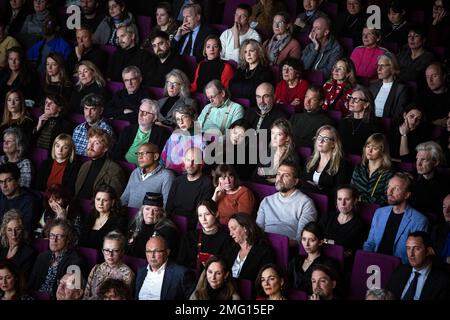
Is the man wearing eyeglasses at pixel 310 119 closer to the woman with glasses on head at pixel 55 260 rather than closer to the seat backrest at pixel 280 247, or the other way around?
the seat backrest at pixel 280 247

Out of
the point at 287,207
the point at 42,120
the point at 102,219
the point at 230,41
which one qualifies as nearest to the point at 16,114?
the point at 42,120

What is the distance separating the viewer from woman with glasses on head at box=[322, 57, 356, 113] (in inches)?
291

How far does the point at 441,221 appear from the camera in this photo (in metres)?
6.51

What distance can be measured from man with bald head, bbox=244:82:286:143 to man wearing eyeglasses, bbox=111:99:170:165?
54cm

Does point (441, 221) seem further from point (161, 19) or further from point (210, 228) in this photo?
point (161, 19)

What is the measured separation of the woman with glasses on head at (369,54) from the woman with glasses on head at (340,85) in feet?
0.99

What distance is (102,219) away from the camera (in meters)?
6.86

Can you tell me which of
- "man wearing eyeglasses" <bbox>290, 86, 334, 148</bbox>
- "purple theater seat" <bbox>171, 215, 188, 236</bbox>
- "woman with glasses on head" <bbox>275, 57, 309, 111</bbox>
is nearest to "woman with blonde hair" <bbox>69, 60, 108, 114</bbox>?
"woman with glasses on head" <bbox>275, 57, 309, 111</bbox>

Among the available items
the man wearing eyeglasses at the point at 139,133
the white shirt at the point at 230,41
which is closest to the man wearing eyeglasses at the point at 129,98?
the man wearing eyeglasses at the point at 139,133

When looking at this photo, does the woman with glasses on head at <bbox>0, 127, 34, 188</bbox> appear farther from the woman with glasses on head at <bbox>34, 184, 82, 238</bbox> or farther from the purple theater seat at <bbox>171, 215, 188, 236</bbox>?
the purple theater seat at <bbox>171, 215, 188, 236</bbox>

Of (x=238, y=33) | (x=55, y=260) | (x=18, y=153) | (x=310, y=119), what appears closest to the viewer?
(x=55, y=260)

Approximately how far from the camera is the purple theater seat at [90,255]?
6.61m

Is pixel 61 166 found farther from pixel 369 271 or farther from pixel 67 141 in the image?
pixel 369 271

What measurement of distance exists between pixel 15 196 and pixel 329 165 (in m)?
1.77
